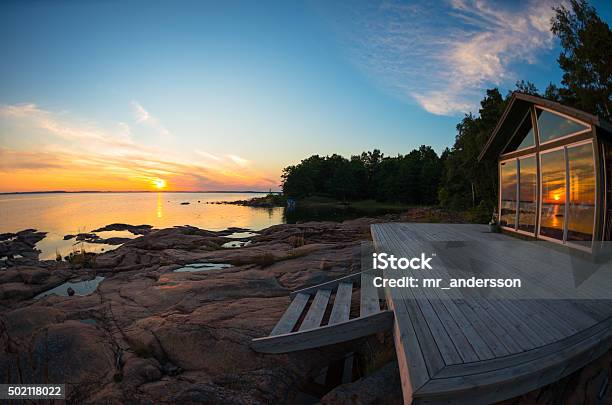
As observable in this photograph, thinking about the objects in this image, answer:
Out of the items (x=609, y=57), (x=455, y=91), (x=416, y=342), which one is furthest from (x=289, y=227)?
(x=609, y=57)

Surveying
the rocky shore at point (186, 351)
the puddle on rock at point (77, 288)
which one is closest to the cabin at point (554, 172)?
the rocky shore at point (186, 351)

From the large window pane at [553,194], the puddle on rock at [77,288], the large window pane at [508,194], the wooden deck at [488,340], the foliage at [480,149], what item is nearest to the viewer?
the wooden deck at [488,340]

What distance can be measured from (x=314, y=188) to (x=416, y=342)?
74682mm

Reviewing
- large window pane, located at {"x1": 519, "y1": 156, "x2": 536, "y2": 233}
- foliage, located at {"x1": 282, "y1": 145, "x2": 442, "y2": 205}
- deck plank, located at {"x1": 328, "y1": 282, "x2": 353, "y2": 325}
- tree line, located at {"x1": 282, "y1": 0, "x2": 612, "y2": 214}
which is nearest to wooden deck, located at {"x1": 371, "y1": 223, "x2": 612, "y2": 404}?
deck plank, located at {"x1": 328, "y1": 282, "x2": 353, "y2": 325}

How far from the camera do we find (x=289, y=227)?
19.8 meters

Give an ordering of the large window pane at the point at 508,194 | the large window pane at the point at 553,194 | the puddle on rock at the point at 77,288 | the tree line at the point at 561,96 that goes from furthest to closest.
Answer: the tree line at the point at 561,96 < the large window pane at the point at 508,194 < the puddle on rock at the point at 77,288 < the large window pane at the point at 553,194

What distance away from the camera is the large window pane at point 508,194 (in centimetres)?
1054

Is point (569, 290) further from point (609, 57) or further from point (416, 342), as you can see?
point (609, 57)

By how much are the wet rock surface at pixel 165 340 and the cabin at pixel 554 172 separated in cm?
571

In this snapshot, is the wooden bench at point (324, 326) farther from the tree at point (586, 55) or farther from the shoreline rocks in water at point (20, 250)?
the tree at point (586, 55)

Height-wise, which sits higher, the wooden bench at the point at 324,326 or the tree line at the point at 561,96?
the tree line at the point at 561,96

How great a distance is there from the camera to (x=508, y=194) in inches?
432

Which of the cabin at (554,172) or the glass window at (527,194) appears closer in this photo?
the cabin at (554,172)

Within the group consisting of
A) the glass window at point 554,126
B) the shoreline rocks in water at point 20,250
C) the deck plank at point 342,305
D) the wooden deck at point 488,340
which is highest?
the glass window at point 554,126
